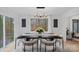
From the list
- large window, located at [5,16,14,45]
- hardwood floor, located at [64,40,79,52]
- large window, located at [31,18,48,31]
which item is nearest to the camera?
large window, located at [5,16,14,45]

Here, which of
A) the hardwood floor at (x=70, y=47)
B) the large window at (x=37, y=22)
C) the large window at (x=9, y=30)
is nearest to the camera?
the large window at (x=9, y=30)

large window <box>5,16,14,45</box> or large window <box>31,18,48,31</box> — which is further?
large window <box>31,18,48,31</box>

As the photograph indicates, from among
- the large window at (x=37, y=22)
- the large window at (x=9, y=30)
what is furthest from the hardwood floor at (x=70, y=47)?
the large window at (x=9, y=30)

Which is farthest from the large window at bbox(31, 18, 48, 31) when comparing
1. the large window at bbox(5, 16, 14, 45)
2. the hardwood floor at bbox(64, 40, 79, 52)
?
the hardwood floor at bbox(64, 40, 79, 52)

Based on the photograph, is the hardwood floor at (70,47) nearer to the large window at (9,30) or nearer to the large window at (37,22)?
the large window at (37,22)

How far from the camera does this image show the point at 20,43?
16.5 feet

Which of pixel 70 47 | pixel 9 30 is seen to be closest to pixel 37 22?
pixel 9 30

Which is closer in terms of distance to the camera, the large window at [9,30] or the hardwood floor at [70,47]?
the large window at [9,30]

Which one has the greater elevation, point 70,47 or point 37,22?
point 37,22

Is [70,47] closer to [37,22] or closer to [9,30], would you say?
[37,22]

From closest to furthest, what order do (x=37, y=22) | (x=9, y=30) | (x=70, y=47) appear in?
(x=9, y=30) → (x=37, y=22) → (x=70, y=47)

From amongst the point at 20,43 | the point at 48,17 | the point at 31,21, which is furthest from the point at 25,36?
the point at 48,17

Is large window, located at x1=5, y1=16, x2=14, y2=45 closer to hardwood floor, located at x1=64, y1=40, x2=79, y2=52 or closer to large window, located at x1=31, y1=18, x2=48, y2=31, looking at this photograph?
large window, located at x1=31, y1=18, x2=48, y2=31
